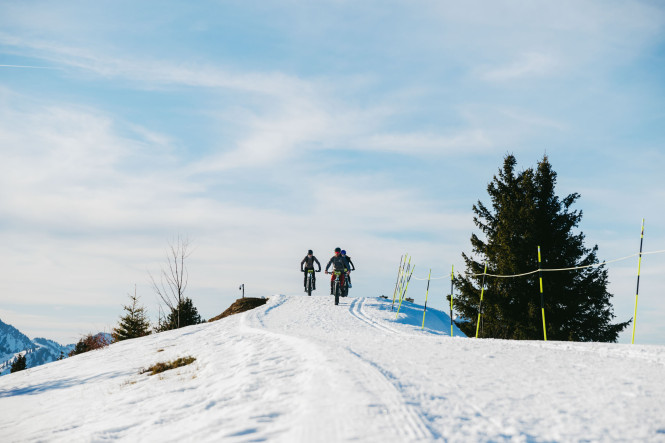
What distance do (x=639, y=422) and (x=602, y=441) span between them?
75 cm

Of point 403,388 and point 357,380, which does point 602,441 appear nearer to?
point 403,388

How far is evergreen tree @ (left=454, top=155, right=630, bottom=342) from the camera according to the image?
2667 cm

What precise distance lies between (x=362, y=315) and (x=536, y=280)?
10468 millimetres

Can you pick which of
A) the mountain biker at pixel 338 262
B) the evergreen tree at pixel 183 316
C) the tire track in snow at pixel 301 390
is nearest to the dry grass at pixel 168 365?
the tire track in snow at pixel 301 390

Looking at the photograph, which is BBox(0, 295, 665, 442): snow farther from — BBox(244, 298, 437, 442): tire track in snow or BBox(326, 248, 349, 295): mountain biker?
BBox(326, 248, 349, 295): mountain biker

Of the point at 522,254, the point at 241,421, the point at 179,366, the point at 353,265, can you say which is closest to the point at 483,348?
the point at 241,421

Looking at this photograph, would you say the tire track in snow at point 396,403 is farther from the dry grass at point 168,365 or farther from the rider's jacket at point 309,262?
the rider's jacket at point 309,262

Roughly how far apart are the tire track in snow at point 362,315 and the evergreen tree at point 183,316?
1706cm

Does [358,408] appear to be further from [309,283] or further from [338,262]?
[309,283]

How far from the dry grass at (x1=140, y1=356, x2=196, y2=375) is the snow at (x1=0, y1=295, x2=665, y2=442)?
1.27 feet

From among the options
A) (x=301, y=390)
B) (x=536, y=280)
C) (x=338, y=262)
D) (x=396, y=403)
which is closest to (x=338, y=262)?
(x=338, y=262)

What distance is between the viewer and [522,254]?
27.3 m

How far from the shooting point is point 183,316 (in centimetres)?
4050

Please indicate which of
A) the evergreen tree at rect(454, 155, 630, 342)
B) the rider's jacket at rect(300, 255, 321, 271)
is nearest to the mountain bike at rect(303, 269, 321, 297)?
the rider's jacket at rect(300, 255, 321, 271)
